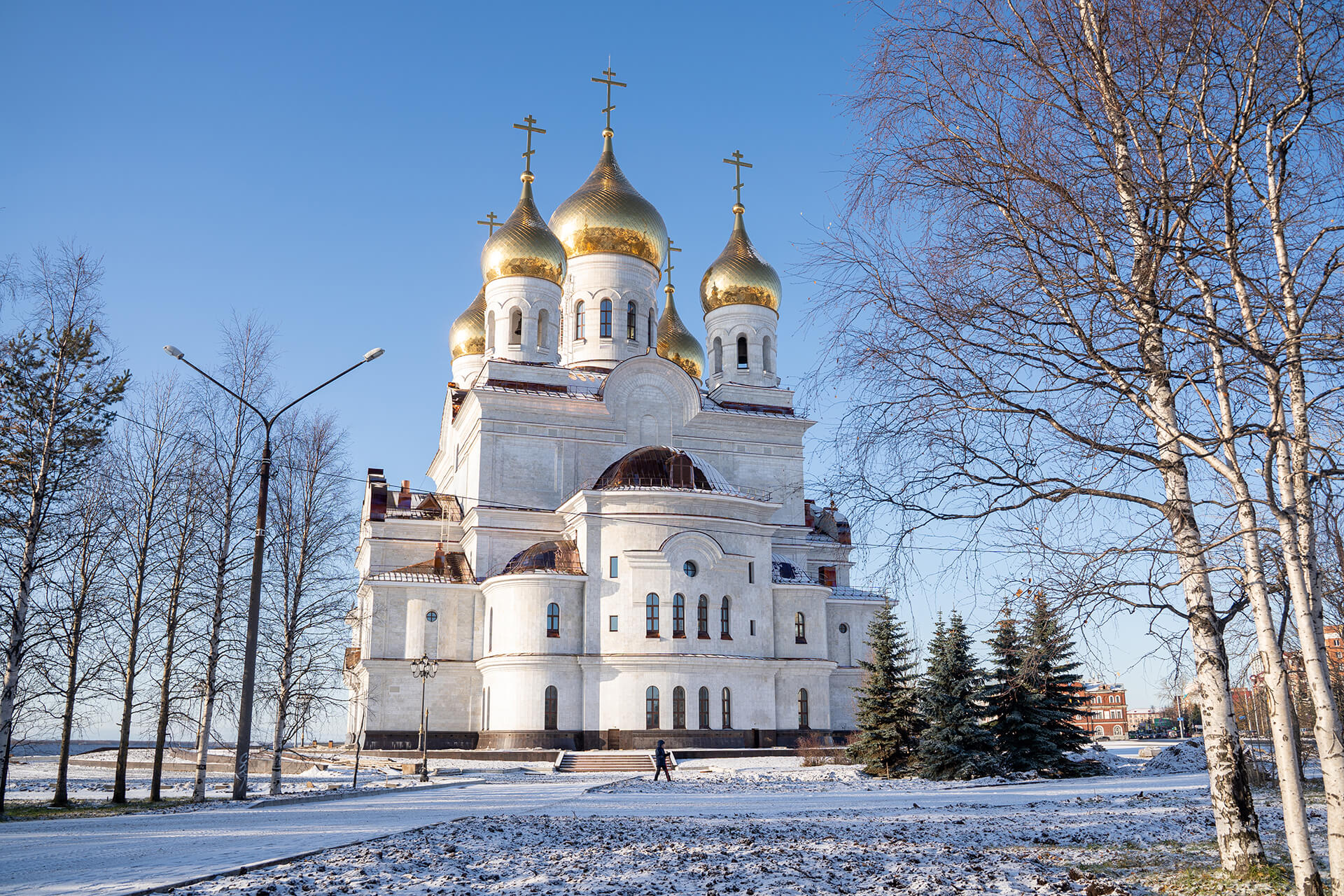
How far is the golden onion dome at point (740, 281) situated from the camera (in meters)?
42.8

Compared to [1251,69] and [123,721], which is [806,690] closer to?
[123,721]

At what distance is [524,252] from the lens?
1556 inches

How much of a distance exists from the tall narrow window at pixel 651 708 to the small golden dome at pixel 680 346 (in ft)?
56.4

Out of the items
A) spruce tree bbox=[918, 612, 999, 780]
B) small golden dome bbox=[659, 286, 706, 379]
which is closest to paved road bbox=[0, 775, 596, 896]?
spruce tree bbox=[918, 612, 999, 780]

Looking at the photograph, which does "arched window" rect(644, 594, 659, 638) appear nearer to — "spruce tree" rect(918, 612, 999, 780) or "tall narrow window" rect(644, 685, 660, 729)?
"tall narrow window" rect(644, 685, 660, 729)

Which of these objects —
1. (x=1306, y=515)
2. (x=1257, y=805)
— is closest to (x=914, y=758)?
(x=1257, y=805)

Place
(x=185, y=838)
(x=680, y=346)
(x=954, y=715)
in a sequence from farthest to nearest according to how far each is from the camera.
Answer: (x=680, y=346) < (x=954, y=715) < (x=185, y=838)

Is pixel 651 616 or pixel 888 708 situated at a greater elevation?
pixel 651 616

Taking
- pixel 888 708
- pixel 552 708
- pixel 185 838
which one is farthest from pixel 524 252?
pixel 185 838

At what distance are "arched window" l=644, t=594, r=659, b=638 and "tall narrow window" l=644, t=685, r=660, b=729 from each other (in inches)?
62.9

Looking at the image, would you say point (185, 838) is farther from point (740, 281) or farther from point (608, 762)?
point (740, 281)

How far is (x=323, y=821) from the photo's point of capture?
1331cm

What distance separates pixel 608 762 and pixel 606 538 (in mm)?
6814

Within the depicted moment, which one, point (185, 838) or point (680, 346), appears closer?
point (185, 838)
